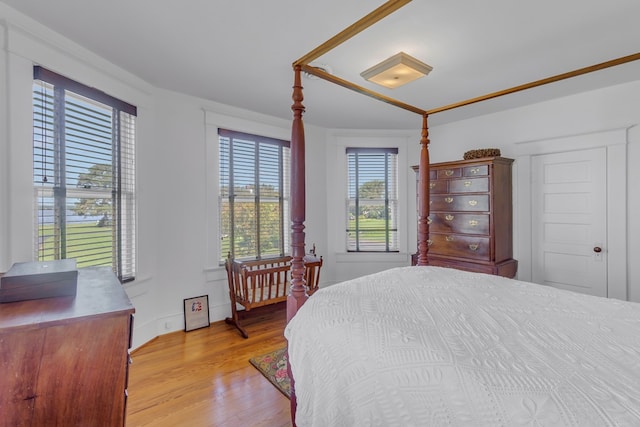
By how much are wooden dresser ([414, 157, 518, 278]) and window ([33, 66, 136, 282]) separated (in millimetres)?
3299

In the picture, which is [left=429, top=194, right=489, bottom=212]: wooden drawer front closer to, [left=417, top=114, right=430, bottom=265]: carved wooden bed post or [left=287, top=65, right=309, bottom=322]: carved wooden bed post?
[left=417, top=114, right=430, bottom=265]: carved wooden bed post

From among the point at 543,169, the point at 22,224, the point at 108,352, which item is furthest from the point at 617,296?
the point at 22,224

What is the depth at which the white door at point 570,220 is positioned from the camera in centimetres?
303

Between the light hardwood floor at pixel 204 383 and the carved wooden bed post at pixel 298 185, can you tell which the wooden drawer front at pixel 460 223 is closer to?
the light hardwood floor at pixel 204 383

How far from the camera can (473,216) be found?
3.37 m

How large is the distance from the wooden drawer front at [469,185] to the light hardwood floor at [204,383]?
101 inches

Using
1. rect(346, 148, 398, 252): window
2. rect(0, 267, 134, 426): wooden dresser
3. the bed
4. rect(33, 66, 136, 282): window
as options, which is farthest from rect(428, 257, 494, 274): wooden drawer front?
rect(33, 66, 136, 282): window

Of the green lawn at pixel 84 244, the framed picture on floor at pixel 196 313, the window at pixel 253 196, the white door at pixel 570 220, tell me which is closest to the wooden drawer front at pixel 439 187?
the white door at pixel 570 220

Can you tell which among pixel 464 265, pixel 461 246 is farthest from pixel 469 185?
pixel 464 265

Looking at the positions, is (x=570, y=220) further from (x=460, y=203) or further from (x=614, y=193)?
(x=460, y=203)

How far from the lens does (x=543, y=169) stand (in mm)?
3387

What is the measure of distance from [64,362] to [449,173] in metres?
3.64

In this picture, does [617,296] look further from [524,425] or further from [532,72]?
[524,425]

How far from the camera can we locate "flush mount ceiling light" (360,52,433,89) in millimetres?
2145
